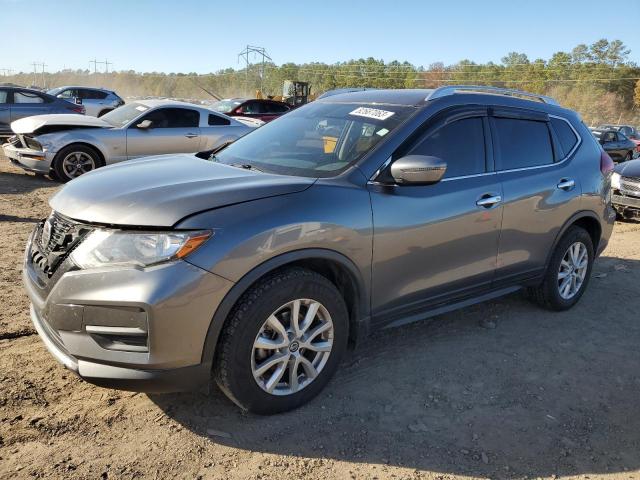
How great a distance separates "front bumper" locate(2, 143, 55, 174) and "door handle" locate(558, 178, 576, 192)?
26.6ft

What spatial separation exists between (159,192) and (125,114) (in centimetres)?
838

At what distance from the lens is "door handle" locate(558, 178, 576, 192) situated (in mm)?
4461

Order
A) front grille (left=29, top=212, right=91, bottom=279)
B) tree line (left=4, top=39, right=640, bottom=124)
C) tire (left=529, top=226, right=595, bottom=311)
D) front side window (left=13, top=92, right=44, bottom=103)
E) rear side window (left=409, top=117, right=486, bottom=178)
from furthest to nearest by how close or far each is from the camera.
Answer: tree line (left=4, top=39, right=640, bottom=124) → front side window (left=13, top=92, right=44, bottom=103) → tire (left=529, top=226, right=595, bottom=311) → rear side window (left=409, top=117, right=486, bottom=178) → front grille (left=29, top=212, right=91, bottom=279)

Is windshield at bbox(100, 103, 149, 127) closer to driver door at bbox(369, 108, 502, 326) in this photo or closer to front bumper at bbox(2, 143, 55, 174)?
front bumper at bbox(2, 143, 55, 174)

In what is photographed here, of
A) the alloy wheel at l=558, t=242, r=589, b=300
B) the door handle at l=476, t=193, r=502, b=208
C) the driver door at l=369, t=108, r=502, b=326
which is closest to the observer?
the driver door at l=369, t=108, r=502, b=326

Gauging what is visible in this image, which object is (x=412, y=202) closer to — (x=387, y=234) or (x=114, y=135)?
(x=387, y=234)

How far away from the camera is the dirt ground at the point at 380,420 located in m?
2.68

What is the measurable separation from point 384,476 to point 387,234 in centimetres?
131

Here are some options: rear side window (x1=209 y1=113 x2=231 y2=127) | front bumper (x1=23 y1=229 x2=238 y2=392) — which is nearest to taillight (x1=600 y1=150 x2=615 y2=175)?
front bumper (x1=23 y1=229 x2=238 y2=392)

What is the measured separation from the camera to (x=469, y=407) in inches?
129

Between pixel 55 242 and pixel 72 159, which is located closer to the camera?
pixel 55 242

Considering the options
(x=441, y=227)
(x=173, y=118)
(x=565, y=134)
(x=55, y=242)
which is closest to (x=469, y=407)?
(x=441, y=227)

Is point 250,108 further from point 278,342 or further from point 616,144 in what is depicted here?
point 278,342

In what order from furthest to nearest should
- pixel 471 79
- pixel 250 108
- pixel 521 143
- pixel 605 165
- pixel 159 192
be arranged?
pixel 471 79
pixel 250 108
pixel 605 165
pixel 521 143
pixel 159 192
